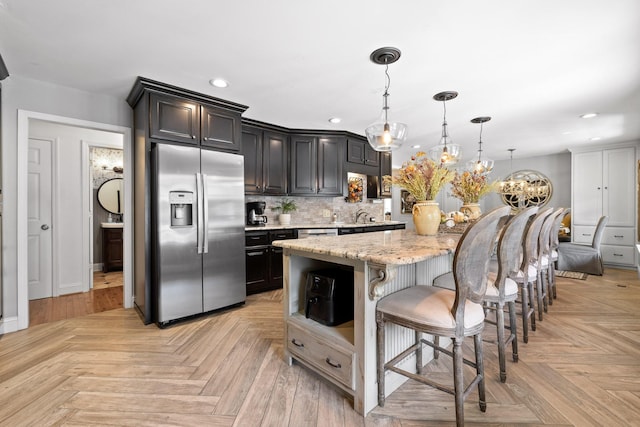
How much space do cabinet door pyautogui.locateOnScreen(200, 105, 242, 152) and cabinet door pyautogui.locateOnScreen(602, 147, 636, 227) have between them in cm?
682

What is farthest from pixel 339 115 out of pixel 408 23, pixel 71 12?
pixel 71 12

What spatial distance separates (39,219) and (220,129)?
2.59 meters

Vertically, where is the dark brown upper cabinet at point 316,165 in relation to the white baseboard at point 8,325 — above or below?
above

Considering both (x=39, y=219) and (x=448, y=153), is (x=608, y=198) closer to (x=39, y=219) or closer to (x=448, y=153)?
(x=448, y=153)

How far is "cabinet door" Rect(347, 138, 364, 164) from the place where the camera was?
15.9 feet

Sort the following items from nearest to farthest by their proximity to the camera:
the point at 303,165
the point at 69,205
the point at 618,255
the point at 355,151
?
the point at 69,205
the point at 303,165
the point at 355,151
the point at 618,255

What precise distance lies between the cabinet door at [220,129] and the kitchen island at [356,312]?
178cm

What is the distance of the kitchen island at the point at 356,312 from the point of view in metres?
1.48

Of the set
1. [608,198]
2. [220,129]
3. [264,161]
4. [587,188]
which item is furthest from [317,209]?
[608,198]

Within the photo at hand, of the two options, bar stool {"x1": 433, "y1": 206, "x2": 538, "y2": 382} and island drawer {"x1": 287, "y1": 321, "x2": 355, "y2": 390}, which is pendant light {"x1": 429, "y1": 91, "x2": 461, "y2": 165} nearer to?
bar stool {"x1": 433, "y1": 206, "x2": 538, "y2": 382}

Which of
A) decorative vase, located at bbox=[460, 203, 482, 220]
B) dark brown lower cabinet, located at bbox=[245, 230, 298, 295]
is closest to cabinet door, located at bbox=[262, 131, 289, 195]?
dark brown lower cabinet, located at bbox=[245, 230, 298, 295]

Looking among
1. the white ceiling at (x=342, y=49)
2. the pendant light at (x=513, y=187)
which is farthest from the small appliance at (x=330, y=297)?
the pendant light at (x=513, y=187)

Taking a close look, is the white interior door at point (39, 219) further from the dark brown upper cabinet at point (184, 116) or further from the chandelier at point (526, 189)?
the chandelier at point (526, 189)

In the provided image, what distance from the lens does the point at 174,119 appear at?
9.32 ft
